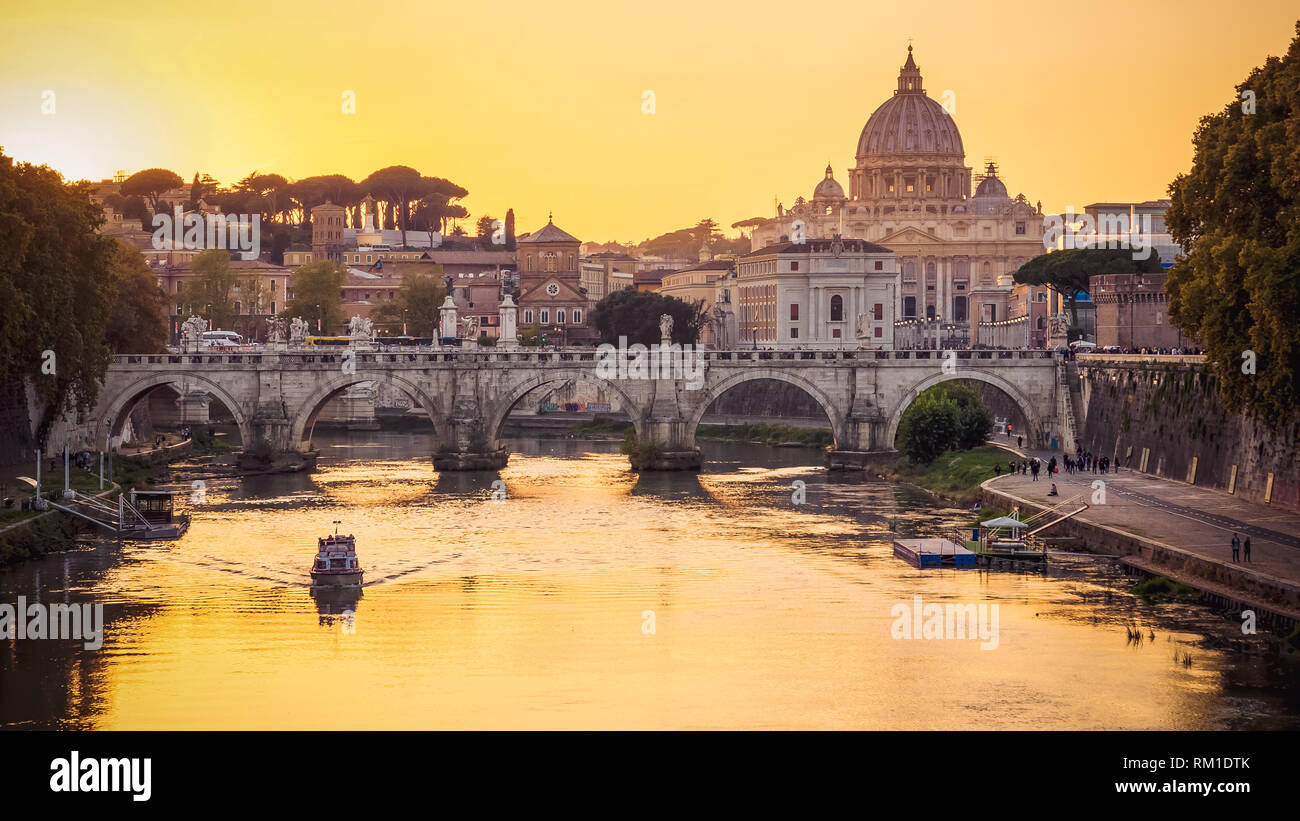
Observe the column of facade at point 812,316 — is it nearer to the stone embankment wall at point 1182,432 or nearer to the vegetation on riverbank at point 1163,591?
the stone embankment wall at point 1182,432

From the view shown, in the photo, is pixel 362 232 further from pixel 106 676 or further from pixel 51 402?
pixel 106 676

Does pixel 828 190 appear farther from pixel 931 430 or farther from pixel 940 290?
pixel 931 430

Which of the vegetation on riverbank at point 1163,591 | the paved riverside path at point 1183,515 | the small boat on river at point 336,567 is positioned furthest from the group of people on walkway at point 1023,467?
the small boat on river at point 336,567

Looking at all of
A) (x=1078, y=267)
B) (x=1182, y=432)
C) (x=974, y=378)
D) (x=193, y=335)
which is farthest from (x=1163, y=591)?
(x=193, y=335)

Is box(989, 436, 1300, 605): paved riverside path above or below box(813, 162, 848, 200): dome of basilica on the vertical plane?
below

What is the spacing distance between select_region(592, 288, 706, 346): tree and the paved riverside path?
64509 millimetres

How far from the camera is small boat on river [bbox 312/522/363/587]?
4662 cm

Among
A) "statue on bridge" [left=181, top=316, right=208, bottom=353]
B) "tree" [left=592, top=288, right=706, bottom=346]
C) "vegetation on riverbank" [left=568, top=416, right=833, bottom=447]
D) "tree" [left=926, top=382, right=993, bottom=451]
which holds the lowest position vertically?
"vegetation on riverbank" [left=568, top=416, right=833, bottom=447]

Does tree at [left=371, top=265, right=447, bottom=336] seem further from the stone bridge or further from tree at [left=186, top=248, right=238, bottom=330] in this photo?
the stone bridge

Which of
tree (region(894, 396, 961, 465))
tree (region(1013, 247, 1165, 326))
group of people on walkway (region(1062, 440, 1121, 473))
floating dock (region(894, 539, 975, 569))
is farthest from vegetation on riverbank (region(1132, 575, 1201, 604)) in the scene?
tree (region(1013, 247, 1165, 326))

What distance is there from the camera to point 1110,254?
103500mm
